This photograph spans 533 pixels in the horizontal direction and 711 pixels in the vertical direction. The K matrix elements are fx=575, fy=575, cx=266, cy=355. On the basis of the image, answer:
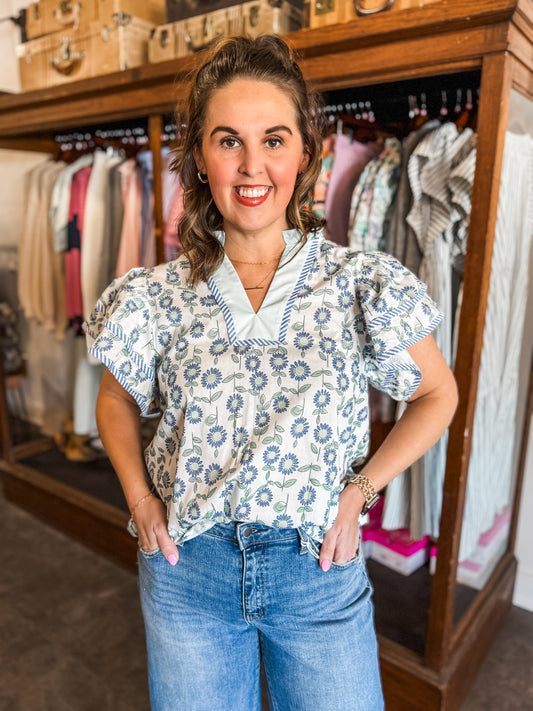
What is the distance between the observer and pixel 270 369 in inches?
38.5

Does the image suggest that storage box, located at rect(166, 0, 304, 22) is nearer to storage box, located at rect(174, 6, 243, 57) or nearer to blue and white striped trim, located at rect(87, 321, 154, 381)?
storage box, located at rect(174, 6, 243, 57)

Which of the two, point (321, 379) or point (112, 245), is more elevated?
point (112, 245)

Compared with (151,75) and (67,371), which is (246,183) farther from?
(67,371)

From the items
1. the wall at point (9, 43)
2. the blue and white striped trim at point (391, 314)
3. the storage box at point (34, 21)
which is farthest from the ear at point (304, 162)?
the wall at point (9, 43)

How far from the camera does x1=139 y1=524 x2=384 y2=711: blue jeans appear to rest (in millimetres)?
984

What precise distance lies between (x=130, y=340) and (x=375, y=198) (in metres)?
0.97

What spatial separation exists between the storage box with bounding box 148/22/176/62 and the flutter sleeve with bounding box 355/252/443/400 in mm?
1314

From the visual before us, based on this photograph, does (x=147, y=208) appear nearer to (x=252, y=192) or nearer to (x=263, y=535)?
(x=252, y=192)

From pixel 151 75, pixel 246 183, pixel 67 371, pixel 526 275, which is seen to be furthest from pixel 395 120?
pixel 67 371

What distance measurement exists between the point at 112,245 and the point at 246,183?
1.62 metres

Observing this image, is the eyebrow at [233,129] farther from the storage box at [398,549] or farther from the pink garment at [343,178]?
the storage box at [398,549]

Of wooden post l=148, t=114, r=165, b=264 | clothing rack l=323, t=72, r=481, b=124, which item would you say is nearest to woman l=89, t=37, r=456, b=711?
clothing rack l=323, t=72, r=481, b=124

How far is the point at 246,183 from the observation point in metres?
0.99

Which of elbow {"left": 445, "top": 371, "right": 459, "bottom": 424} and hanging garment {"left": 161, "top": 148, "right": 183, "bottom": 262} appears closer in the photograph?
elbow {"left": 445, "top": 371, "right": 459, "bottom": 424}
